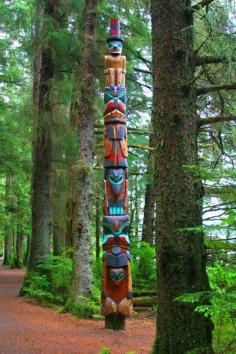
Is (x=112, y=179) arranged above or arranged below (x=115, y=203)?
above

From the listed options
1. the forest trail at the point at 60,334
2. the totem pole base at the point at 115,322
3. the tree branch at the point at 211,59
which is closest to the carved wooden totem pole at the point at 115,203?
the totem pole base at the point at 115,322

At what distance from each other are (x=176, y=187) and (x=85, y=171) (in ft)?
21.0

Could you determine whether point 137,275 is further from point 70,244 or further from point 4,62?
point 4,62

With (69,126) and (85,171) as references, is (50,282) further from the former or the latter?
(69,126)

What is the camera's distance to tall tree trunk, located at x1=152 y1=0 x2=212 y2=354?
461 centimetres

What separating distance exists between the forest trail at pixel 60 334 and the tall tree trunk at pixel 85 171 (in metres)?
0.84

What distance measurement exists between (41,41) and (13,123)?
17.1ft

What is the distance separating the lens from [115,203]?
31.7 ft

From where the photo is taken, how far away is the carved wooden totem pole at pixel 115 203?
9227mm

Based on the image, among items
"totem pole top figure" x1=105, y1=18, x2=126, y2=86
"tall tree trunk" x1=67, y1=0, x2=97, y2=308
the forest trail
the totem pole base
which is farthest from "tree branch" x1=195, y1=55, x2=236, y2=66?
"tall tree trunk" x1=67, y1=0, x2=97, y2=308

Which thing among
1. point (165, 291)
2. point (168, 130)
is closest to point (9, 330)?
point (165, 291)

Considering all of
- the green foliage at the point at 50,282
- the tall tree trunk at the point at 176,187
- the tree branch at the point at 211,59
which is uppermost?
the tree branch at the point at 211,59

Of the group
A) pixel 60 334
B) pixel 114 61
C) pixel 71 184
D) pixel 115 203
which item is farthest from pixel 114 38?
pixel 71 184

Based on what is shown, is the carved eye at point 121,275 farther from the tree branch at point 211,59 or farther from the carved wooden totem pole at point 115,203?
the tree branch at point 211,59
